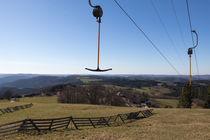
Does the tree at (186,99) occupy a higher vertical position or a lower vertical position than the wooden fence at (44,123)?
lower

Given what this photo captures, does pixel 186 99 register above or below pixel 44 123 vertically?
below

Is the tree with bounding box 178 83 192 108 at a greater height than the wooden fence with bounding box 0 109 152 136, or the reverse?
the wooden fence with bounding box 0 109 152 136

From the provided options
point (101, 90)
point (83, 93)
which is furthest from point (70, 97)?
point (101, 90)

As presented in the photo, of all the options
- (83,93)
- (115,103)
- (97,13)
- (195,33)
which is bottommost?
(115,103)

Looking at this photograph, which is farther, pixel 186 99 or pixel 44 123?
pixel 186 99

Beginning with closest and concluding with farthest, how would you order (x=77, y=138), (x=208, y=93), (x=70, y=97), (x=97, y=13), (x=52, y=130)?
(x=97, y=13) → (x=77, y=138) → (x=52, y=130) → (x=208, y=93) → (x=70, y=97)

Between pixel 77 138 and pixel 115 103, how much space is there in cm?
6068

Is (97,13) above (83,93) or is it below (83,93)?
above

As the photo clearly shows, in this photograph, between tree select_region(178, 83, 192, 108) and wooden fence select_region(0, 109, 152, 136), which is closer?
wooden fence select_region(0, 109, 152, 136)

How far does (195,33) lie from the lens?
17578 mm

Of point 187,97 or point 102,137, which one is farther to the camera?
point 187,97

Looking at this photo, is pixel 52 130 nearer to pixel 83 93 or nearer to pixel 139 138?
pixel 139 138

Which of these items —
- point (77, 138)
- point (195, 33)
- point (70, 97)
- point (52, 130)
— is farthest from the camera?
point (70, 97)

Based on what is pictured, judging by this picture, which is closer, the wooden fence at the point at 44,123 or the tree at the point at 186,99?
the wooden fence at the point at 44,123
